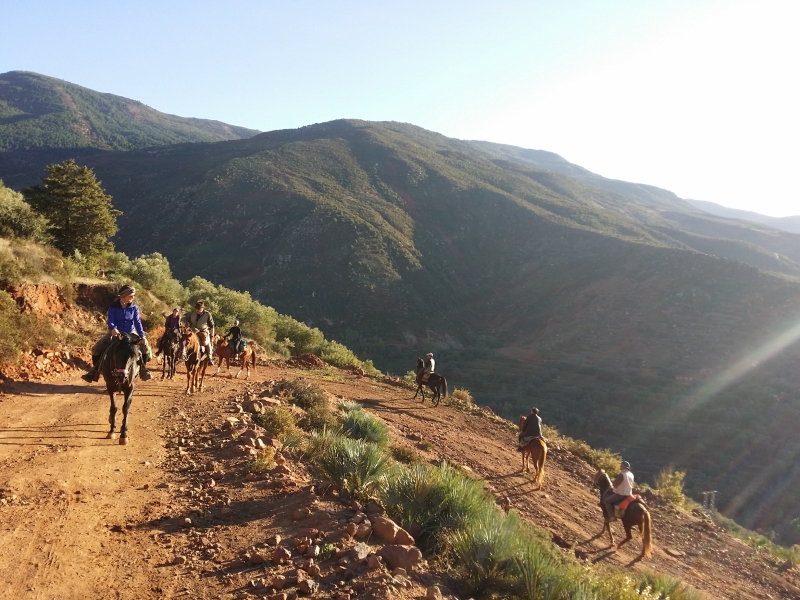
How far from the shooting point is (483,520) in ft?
17.5

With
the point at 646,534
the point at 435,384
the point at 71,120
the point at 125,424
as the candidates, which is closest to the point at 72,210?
the point at 435,384

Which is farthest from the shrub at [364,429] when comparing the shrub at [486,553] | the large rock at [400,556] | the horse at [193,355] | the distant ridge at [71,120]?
the distant ridge at [71,120]

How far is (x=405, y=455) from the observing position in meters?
11.1

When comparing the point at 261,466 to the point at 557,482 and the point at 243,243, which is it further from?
the point at 243,243

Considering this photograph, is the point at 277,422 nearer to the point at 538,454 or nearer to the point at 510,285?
the point at 538,454

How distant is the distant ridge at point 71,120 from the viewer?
105125mm

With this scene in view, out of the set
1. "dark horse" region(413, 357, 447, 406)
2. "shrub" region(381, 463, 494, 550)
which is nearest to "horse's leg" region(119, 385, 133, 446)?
"shrub" region(381, 463, 494, 550)

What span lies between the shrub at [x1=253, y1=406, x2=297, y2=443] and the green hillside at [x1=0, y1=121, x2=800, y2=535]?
84.3ft

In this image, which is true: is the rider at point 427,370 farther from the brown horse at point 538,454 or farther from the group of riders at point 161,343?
the brown horse at point 538,454

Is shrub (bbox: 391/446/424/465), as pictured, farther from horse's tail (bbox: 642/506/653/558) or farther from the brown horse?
horse's tail (bbox: 642/506/653/558)

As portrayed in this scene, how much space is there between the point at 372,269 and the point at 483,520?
178 ft

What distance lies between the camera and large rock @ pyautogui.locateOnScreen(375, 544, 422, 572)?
453 cm

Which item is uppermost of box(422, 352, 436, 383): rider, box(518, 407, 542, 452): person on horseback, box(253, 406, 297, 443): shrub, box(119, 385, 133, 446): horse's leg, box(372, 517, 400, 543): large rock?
box(372, 517, 400, 543): large rock

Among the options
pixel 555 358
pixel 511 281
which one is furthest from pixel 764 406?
pixel 511 281
